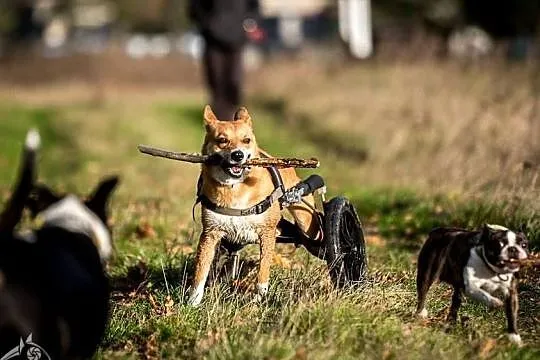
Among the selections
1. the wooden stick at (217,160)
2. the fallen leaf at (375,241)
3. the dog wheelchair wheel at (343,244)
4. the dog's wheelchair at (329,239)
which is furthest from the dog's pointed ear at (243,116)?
the fallen leaf at (375,241)

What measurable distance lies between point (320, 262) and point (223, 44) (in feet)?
25.1

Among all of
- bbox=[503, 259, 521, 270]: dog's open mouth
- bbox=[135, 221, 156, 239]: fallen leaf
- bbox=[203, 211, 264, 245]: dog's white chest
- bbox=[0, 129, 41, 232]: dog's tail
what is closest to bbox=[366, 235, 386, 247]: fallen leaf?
bbox=[135, 221, 156, 239]: fallen leaf

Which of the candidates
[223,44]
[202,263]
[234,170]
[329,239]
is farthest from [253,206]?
[223,44]

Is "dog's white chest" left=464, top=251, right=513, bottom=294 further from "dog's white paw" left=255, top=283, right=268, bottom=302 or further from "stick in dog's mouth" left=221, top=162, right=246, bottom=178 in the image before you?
"stick in dog's mouth" left=221, top=162, right=246, bottom=178

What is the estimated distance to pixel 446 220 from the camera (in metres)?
8.23

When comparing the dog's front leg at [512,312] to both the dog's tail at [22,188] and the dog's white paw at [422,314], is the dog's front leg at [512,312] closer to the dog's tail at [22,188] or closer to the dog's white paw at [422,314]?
the dog's white paw at [422,314]

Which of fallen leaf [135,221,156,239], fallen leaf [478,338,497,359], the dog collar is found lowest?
fallen leaf [135,221,156,239]

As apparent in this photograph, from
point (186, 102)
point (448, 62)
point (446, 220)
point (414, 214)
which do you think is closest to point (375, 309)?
point (446, 220)

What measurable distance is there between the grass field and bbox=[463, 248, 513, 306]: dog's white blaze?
22cm

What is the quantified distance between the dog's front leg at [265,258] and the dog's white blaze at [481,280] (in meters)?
1.07

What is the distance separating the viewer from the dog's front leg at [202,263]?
5.44m

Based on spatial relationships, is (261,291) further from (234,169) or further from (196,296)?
(234,169)

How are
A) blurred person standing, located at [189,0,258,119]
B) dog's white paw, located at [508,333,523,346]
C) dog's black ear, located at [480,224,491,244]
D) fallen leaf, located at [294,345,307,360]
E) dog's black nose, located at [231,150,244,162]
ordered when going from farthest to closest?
blurred person standing, located at [189,0,258,119] < dog's black nose, located at [231,150,244,162] < dog's white paw, located at [508,333,523,346] < dog's black ear, located at [480,224,491,244] < fallen leaf, located at [294,345,307,360]

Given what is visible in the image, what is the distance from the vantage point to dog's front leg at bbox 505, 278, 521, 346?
4949 millimetres
